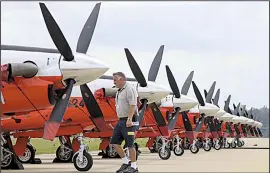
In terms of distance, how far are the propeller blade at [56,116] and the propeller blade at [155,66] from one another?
8.39m

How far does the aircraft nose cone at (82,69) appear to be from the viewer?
1227 centimetres

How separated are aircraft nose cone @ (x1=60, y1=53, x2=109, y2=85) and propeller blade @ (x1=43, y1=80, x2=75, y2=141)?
187mm

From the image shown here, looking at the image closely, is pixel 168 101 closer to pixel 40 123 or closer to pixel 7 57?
pixel 40 123

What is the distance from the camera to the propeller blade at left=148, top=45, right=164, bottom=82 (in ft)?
67.4

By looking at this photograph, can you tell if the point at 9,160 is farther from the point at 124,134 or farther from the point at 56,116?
the point at 124,134

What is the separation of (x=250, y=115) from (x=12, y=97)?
63.0 metres

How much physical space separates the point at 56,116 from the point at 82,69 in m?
1.19

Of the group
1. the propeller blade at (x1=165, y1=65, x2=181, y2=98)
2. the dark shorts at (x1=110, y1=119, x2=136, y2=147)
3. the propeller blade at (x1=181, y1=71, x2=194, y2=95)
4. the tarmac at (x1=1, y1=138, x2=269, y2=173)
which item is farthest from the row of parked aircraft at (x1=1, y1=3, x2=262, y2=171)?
the propeller blade at (x1=181, y1=71, x2=194, y2=95)

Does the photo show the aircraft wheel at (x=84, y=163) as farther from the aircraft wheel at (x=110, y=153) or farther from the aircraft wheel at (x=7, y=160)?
the aircraft wheel at (x=110, y=153)

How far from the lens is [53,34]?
12172mm

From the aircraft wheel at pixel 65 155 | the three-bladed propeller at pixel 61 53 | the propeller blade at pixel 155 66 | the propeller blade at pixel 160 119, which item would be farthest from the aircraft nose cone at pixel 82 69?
the propeller blade at pixel 155 66

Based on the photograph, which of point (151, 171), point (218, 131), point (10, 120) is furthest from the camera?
point (218, 131)

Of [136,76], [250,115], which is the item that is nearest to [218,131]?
[136,76]

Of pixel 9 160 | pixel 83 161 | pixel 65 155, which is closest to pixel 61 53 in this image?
pixel 83 161
